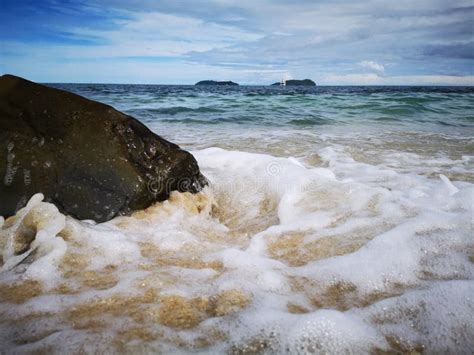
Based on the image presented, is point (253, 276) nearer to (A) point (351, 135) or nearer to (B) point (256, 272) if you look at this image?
(B) point (256, 272)

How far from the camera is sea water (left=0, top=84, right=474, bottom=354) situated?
5.36 ft

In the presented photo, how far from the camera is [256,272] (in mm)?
2207

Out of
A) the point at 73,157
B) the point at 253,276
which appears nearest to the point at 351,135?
the point at 73,157

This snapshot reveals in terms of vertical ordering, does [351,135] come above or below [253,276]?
above

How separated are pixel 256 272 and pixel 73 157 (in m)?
1.88

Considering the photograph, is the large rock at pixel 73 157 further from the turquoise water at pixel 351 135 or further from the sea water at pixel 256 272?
the turquoise water at pixel 351 135

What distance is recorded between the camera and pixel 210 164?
4871 mm

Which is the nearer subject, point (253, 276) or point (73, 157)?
point (253, 276)

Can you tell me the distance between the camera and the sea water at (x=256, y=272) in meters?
1.63

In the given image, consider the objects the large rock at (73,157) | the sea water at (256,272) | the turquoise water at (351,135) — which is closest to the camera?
the sea water at (256,272)

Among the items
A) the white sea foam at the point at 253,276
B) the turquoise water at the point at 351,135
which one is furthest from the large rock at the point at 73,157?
the turquoise water at the point at 351,135

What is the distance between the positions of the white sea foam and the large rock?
0.15 m

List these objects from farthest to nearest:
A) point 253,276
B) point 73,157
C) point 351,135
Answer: point 351,135
point 73,157
point 253,276

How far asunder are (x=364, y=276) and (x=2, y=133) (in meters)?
3.06
